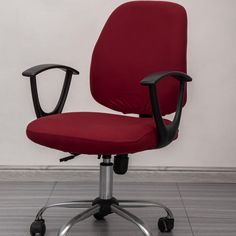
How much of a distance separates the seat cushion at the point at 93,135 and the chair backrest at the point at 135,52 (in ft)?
0.82

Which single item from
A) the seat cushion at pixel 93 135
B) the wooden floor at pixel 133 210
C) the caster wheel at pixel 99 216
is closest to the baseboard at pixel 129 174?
the wooden floor at pixel 133 210

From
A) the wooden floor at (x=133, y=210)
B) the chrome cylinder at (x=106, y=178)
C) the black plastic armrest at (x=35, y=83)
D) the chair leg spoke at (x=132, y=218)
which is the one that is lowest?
the wooden floor at (x=133, y=210)

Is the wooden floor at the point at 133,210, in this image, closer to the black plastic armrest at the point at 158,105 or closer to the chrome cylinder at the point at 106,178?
the chrome cylinder at the point at 106,178

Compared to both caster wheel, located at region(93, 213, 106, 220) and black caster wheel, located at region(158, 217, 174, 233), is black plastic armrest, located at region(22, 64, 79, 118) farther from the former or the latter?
black caster wheel, located at region(158, 217, 174, 233)

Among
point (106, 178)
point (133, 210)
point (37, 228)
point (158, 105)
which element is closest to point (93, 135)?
point (158, 105)

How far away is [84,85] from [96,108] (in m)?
0.15

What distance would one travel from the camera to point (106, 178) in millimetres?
2076

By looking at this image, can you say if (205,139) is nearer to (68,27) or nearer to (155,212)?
(155,212)

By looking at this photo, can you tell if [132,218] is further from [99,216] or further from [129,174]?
[129,174]

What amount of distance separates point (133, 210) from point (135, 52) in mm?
794

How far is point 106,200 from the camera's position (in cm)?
209

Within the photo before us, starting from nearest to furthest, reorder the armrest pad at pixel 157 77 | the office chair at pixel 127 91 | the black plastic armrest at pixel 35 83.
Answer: the armrest pad at pixel 157 77, the office chair at pixel 127 91, the black plastic armrest at pixel 35 83

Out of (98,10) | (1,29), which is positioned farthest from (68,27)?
(1,29)

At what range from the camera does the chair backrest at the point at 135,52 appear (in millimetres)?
2072
